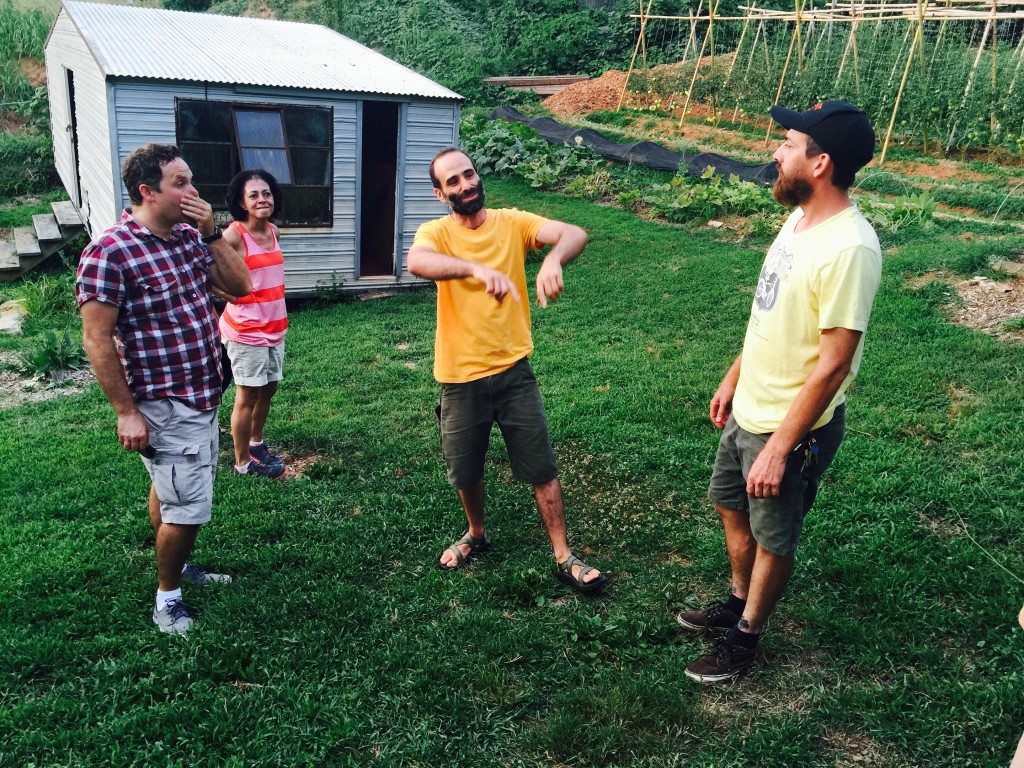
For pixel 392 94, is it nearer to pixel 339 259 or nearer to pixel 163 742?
pixel 339 259

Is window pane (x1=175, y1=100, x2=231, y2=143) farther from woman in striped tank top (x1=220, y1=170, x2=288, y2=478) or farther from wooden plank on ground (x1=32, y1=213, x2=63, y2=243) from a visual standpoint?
woman in striped tank top (x1=220, y1=170, x2=288, y2=478)

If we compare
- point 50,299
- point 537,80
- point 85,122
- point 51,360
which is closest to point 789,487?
point 51,360

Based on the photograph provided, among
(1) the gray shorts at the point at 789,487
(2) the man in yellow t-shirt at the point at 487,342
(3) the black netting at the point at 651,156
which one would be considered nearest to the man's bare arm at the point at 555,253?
(2) the man in yellow t-shirt at the point at 487,342

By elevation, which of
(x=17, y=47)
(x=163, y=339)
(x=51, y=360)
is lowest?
(x=51, y=360)

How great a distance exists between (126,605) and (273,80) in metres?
7.34

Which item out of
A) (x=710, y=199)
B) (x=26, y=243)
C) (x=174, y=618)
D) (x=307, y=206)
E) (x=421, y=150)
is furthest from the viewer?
(x=26, y=243)

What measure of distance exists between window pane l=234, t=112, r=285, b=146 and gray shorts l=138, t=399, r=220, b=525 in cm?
693

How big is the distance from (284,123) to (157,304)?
7.06 meters

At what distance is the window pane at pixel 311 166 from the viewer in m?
9.86

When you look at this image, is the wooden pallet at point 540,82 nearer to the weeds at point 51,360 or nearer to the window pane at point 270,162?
the window pane at point 270,162

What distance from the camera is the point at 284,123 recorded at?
970 cm

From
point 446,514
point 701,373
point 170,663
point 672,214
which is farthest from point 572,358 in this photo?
point 672,214

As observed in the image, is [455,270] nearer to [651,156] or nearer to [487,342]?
[487,342]

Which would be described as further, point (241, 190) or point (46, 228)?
point (46, 228)
